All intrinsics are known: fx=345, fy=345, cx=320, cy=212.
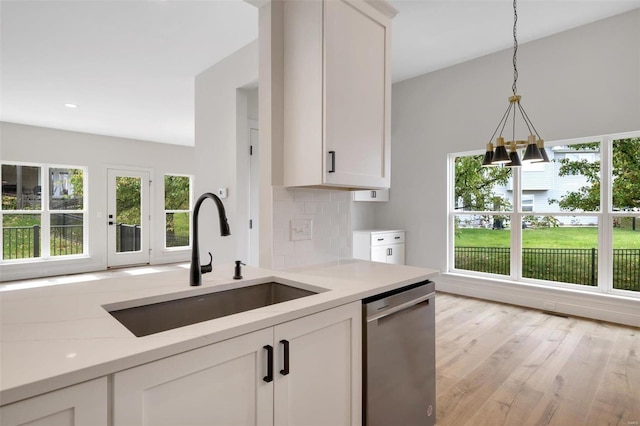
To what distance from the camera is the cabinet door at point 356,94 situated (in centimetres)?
171

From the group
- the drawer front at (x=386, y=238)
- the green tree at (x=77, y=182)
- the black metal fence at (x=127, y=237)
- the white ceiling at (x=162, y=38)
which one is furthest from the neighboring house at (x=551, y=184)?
the green tree at (x=77, y=182)

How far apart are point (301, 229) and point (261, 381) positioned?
1.01 m

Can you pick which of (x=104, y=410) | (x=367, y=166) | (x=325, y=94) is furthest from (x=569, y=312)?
(x=104, y=410)

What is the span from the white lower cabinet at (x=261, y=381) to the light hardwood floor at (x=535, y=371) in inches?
40.6

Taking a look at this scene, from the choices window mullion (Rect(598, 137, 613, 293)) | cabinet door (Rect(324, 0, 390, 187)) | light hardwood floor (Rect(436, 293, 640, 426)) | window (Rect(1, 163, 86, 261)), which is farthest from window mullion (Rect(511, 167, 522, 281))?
window (Rect(1, 163, 86, 261))

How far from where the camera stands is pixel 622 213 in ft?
11.7

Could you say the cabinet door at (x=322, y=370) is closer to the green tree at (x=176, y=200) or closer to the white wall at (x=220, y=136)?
the white wall at (x=220, y=136)

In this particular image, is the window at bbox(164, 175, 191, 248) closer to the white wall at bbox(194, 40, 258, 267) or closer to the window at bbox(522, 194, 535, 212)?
the white wall at bbox(194, 40, 258, 267)

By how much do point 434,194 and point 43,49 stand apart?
4.93 metres

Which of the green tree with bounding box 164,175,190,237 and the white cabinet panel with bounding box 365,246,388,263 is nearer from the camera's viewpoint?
the white cabinet panel with bounding box 365,246,388,263

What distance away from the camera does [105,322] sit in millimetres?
998

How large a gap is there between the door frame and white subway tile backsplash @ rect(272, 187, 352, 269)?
6638 mm

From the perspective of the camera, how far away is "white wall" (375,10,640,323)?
350cm

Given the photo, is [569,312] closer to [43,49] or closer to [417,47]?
[417,47]
